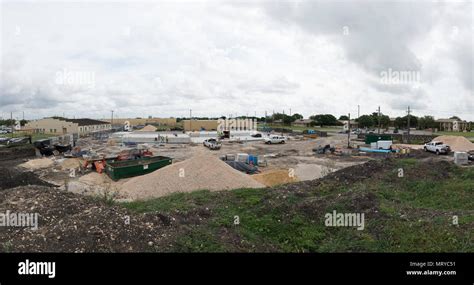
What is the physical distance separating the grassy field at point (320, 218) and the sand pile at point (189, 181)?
4.69 m

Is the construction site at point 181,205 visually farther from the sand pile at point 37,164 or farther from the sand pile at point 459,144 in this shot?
the sand pile at point 459,144

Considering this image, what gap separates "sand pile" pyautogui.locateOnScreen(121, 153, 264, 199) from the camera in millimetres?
17156

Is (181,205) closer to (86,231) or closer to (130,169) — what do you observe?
(86,231)

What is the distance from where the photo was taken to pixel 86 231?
24.0 ft

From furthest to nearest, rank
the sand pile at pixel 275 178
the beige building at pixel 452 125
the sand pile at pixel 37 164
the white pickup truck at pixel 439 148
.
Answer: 1. the beige building at pixel 452 125
2. the white pickup truck at pixel 439 148
3. the sand pile at pixel 37 164
4. the sand pile at pixel 275 178

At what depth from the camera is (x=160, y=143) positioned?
53.2 m

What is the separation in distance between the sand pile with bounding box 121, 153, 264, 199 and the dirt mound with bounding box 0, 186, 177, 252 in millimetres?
7431

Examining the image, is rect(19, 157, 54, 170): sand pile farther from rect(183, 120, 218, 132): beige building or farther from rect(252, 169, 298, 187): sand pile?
rect(183, 120, 218, 132): beige building

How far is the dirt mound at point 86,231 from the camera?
273 inches

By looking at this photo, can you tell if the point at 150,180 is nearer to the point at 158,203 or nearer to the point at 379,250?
the point at 158,203

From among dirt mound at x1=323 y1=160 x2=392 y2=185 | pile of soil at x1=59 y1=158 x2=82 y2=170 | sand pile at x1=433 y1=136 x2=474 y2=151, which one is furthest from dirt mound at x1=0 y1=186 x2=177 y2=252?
sand pile at x1=433 y1=136 x2=474 y2=151

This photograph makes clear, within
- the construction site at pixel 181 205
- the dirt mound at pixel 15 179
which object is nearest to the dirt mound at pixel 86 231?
the construction site at pixel 181 205
